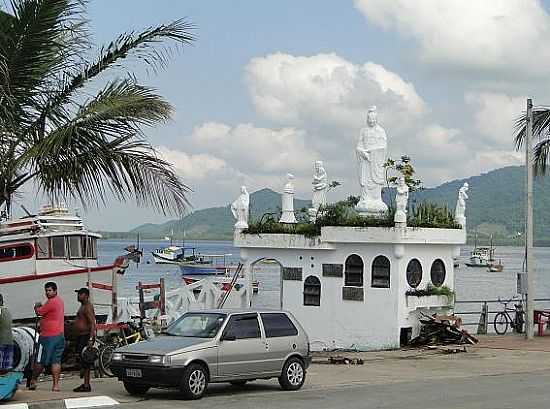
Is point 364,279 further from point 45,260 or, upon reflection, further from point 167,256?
point 167,256

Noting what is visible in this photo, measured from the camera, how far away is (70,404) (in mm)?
15914

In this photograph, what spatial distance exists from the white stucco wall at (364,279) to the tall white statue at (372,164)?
6.10ft

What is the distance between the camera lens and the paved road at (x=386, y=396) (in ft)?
52.9

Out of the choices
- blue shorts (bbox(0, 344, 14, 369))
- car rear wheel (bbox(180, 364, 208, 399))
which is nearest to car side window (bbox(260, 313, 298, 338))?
car rear wheel (bbox(180, 364, 208, 399))

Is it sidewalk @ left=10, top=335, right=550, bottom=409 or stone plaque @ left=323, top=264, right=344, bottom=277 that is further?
stone plaque @ left=323, top=264, right=344, bottom=277

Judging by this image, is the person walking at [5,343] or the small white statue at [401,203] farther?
the small white statue at [401,203]

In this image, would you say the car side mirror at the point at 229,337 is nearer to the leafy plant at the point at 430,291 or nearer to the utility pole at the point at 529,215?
the leafy plant at the point at 430,291

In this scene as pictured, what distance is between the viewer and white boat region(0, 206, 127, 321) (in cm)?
2633

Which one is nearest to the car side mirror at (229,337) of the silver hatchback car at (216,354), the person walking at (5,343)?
the silver hatchback car at (216,354)

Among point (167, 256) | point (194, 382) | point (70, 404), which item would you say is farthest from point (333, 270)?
point (167, 256)

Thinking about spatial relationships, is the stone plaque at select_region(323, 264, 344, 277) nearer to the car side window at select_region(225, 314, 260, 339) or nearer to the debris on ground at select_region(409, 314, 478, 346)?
the debris on ground at select_region(409, 314, 478, 346)

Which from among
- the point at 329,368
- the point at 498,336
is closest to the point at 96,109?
the point at 329,368

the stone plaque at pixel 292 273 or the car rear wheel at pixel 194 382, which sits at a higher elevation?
the stone plaque at pixel 292 273

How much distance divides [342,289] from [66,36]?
42.6 feet
